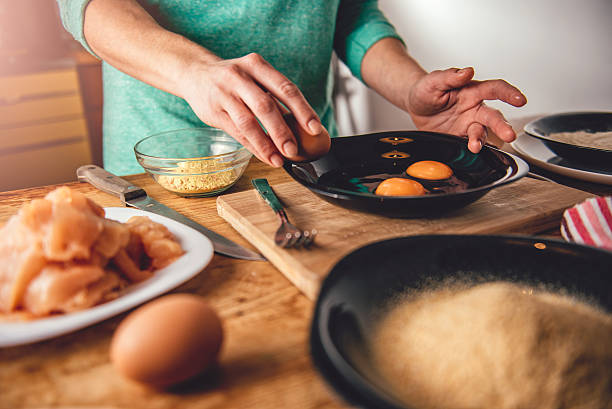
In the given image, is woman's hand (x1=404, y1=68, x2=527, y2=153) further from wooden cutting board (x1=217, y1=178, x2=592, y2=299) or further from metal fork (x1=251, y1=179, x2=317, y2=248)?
metal fork (x1=251, y1=179, x2=317, y2=248)

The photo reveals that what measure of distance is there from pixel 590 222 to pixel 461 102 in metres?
0.75

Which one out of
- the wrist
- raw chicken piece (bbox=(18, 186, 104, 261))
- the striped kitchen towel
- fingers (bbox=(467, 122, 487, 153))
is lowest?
the striped kitchen towel

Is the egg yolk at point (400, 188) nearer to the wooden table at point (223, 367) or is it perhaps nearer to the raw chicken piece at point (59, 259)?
the wooden table at point (223, 367)

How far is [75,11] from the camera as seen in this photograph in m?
1.45

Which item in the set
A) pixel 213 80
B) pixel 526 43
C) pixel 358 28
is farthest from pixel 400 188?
pixel 526 43

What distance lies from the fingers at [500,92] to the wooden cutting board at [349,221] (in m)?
0.30

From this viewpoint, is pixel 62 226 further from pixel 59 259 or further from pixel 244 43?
pixel 244 43

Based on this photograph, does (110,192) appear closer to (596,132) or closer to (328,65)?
(328,65)

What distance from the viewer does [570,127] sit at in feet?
5.39

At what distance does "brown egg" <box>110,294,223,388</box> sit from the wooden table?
4cm

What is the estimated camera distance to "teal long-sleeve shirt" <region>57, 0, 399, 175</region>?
171cm

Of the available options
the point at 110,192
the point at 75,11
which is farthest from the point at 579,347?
the point at 75,11

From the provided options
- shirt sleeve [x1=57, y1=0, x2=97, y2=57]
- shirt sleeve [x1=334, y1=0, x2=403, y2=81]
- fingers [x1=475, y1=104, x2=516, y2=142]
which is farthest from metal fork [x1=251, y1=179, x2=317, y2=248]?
shirt sleeve [x1=334, y1=0, x2=403, y2=81]

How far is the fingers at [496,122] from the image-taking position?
1388mm
